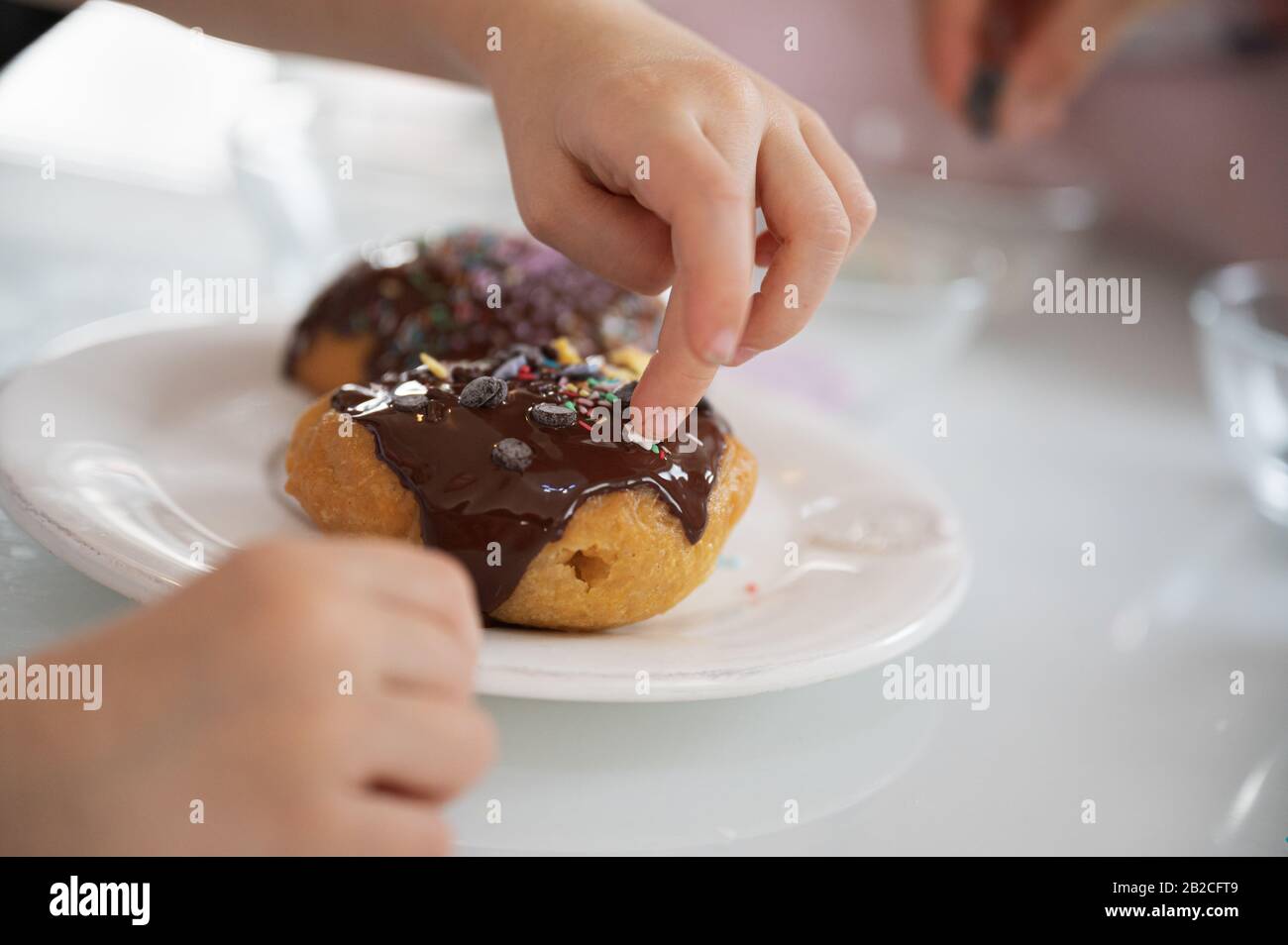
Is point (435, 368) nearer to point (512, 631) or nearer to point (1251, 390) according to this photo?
point (512, 631)

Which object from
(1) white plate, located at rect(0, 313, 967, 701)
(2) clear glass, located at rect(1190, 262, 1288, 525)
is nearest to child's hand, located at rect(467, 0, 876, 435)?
(1) white plate, located at rect(0, 313, 967, 701)

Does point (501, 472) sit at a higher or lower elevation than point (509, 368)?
lower

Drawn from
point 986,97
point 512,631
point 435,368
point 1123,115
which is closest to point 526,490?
point 512,631

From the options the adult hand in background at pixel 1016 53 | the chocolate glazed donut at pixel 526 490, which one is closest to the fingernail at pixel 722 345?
the chocolate glazed donut at pixel 526 490

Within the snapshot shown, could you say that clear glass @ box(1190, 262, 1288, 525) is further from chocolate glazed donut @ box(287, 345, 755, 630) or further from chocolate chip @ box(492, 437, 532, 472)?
chocolate chip @ box(492, 437, 532, 472)
